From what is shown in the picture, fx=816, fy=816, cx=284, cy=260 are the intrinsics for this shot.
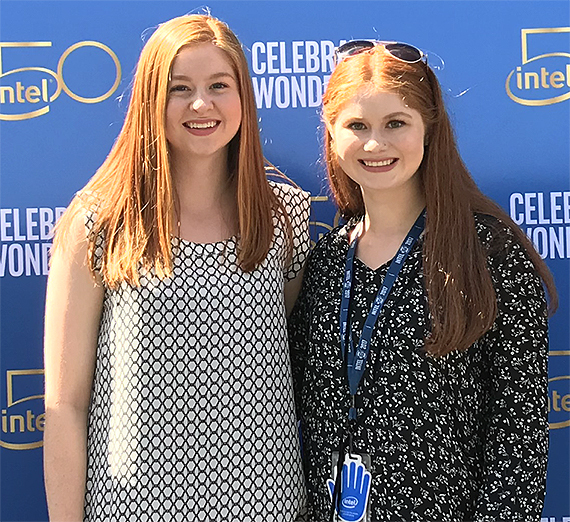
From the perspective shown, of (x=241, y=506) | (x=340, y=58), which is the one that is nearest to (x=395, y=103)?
(x=340, y=58)

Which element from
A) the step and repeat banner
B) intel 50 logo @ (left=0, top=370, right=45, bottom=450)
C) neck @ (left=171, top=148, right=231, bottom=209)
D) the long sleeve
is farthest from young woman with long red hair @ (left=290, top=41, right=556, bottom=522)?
intel 50 logo @ (left=0, top=370, right=45, bottom=450)

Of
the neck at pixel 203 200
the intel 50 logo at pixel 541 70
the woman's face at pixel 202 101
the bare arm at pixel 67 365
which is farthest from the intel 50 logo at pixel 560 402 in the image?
the bare arm at pixel 67 365

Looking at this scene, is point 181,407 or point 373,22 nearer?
point 181,407

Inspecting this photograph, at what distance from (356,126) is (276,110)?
664 mm

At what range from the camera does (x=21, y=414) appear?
2.63m

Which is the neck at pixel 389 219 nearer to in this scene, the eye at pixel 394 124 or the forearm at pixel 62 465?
the eye at pixel 394 124

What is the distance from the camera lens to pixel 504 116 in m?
2.66

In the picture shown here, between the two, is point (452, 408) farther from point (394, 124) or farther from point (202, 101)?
point (202, 101)

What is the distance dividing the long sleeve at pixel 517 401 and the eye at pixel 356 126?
48 cm

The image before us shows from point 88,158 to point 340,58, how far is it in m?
0.94

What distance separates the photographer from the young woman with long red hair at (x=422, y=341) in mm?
1905

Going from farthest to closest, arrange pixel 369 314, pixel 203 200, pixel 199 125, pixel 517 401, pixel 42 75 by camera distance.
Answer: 1. pixel 42 75
2. pixel 203 200
3. pixel 199 125
4. pixel 369 314
5. pixel 517 401

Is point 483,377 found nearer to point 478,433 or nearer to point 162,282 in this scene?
point 478,433

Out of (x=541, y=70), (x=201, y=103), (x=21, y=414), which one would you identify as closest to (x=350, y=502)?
(x=201, y=103)
